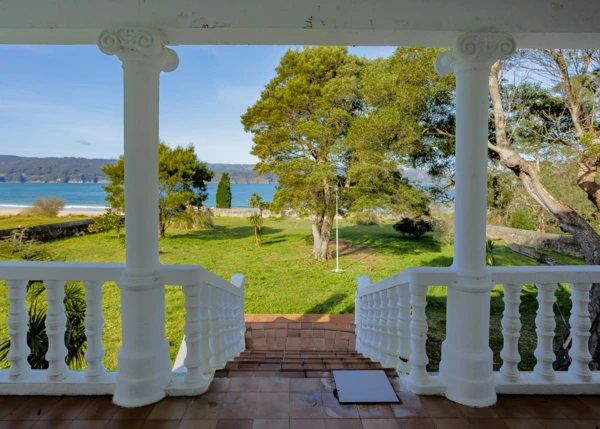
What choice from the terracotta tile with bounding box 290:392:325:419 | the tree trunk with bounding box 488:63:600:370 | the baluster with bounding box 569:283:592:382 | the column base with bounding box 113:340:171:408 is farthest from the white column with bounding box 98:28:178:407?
the tree trunk with bounding box 488:63:600:370

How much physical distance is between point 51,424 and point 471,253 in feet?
6.86

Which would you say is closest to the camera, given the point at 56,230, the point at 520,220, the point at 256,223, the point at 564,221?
the point at 564,221

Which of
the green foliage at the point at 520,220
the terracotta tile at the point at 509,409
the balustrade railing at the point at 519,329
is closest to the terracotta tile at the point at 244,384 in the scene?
the balustrade railing at the point at 519,329

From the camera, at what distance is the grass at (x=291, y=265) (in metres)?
5.97

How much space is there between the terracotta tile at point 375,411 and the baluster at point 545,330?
87 centimetres

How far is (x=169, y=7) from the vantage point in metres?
1.63

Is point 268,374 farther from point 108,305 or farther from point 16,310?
point 108,305

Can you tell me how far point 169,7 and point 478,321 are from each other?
2.15 m

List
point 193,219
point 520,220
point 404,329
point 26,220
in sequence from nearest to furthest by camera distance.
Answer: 1. point 404,329
2. point 520,220
3. point 26,220
4. point 193,219

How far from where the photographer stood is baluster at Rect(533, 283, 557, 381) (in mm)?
1764

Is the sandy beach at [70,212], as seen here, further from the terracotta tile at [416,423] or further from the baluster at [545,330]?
the baluster at [545,330]

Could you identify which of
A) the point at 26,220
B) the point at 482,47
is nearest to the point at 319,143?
the point at 482,47

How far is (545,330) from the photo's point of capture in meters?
1.78

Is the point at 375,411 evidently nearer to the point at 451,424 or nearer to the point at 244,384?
the point at 451,424
